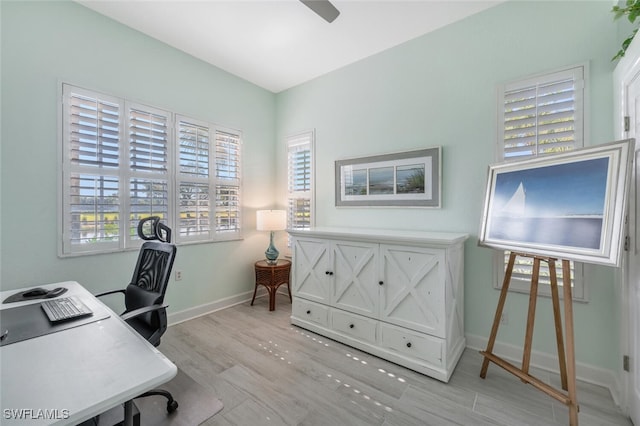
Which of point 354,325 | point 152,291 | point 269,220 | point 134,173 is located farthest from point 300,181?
point 152,291

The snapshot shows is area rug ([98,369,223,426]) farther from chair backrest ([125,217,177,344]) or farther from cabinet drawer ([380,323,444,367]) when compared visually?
cabinet drawer ([380,323,444,367])

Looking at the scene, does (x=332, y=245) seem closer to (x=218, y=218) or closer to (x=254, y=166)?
(x=218, y=218)

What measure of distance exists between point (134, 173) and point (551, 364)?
4069mm

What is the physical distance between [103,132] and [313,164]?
88.9 inches

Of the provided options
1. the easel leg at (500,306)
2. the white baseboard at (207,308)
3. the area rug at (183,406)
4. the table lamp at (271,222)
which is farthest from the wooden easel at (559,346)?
the white baseboard at (207,308)

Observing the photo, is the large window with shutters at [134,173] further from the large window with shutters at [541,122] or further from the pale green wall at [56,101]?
the large window with shutters at [541,122]

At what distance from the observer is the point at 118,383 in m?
0.88

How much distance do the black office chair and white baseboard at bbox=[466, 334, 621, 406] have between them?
2.49 metres

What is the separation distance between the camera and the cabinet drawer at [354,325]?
2418 mm

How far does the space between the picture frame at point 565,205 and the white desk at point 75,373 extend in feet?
7.05

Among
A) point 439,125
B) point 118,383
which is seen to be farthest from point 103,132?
point 439,125

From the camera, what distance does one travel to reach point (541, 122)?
2.16m

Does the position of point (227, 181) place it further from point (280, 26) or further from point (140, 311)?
point (140, 311)

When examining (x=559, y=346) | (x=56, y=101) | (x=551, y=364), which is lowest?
(x=551, y=364)
